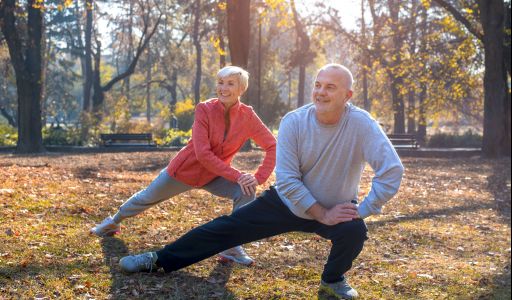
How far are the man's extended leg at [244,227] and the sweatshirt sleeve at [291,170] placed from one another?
0.74ft

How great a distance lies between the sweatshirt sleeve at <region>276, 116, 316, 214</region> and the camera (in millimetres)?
4648

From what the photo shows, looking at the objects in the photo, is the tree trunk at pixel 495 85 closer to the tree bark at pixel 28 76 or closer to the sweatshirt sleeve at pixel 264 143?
the tree bark at pixel 28 76

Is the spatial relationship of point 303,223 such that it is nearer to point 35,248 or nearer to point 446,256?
point 35,248

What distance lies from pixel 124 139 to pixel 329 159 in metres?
22.0

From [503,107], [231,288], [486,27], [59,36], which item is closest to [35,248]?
[231,288]

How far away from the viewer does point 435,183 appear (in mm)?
15836

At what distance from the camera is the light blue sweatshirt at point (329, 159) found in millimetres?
4641

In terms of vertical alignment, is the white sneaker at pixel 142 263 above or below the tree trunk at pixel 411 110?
below

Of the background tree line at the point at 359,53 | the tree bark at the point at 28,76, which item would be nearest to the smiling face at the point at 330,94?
the background tree line at the point at 359,53

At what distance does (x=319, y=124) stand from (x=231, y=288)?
1.55 m

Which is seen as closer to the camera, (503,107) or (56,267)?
(56,267)

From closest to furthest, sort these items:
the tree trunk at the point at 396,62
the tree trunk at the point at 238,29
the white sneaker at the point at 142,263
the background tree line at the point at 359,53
A: 1. the white sneaker at the point at 142,263
2. the tree trunk at the point at 238,29
3. the background tree line at the point at 359,53
4. the tree trunk at the point at 396,62

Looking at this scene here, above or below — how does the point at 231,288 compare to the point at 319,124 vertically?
below

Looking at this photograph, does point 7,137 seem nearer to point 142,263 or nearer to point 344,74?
point 142,263
